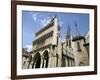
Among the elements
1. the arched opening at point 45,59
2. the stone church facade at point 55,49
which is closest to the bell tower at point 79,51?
the stone church facade at point 55,49

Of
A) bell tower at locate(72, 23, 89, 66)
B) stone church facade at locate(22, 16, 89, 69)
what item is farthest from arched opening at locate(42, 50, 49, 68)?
bell tower at locate(72, 23, 89, 66)

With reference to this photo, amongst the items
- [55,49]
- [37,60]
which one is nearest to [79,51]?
[55,49]

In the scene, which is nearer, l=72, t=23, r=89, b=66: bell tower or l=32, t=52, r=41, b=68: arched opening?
l=32, t=52, r=41, b=68: arched opening

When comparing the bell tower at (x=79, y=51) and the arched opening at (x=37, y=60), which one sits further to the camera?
the bell tower at (x=79, y=51)

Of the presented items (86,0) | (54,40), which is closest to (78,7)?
(86,0)

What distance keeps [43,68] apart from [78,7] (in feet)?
2.10

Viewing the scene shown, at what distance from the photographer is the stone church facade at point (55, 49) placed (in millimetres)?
1672

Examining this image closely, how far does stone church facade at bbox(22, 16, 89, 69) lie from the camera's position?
65.8 inches

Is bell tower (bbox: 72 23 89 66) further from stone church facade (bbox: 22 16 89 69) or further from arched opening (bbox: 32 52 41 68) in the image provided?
arched opening (bbox: 32 52 41 68)

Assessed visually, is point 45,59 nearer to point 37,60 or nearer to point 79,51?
point 37,60

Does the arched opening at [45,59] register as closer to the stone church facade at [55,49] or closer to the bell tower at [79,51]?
the stone church facade at [55,49]

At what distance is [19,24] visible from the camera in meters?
1.62

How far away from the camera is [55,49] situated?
67.5 inches

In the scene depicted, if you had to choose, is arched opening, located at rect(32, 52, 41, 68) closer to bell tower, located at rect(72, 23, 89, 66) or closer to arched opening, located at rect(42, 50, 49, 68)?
arched opening, located at rect(42, 50, 49, 68)
